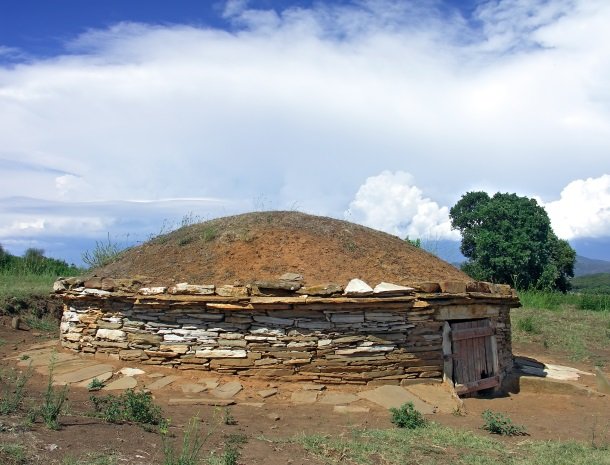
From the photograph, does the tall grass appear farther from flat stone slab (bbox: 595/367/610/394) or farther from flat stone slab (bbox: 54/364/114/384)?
flat stone slab (bbox: 54/364/114/384)

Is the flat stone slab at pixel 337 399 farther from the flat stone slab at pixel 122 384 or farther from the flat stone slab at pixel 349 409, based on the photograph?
the flat stone slab at pixel 122 384

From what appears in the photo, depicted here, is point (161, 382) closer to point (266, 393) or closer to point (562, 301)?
point (266, 393)

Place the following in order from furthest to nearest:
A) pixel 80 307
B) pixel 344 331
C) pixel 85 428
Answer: pixel 80 307 < pixel 344 331 < pixel 85 428

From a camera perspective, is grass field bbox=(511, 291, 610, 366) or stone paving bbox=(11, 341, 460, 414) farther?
grass field bbox=(511, 291, 610, 366)

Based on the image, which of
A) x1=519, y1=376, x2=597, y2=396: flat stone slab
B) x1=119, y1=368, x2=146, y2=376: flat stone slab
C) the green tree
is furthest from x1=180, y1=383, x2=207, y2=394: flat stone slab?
the green tree

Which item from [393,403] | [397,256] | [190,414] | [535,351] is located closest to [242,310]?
[190,414]

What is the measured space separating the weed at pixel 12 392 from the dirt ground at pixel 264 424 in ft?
0.57

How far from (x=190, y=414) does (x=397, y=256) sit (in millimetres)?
4692

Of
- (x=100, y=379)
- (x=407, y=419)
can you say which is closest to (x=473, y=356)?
(x=407, y=419)

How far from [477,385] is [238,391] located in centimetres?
386

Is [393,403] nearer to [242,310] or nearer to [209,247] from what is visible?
[242,310]

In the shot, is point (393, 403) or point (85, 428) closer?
point (85, 428)

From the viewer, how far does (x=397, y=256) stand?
1000cm

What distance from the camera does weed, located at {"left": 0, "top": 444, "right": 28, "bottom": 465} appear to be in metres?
4.01
